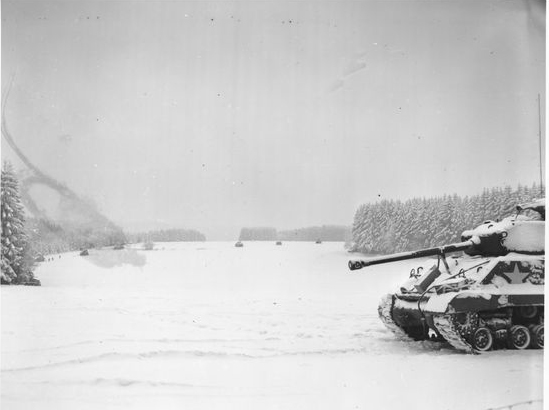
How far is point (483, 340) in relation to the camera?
3.99 meters

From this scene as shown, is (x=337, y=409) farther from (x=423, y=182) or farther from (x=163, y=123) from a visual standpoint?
(x=163, y=123)

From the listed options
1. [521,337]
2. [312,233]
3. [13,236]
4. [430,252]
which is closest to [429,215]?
[430,252]

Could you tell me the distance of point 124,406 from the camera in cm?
385

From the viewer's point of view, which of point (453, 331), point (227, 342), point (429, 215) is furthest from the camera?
point (429, 215)

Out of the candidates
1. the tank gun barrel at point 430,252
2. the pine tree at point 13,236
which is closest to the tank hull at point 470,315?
the tank gun barrel at point 430,252

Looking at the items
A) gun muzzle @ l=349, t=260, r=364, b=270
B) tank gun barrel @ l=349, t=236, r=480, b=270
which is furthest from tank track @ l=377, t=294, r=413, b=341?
gun muzzle @ l=349, t=260, r=364, b=270

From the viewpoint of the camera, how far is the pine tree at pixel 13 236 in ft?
13.9

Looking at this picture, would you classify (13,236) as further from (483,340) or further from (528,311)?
(528,311)

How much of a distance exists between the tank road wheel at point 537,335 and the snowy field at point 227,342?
76 mm

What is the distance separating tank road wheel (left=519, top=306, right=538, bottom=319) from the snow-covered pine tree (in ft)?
10.1

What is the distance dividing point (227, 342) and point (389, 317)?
3.45ft

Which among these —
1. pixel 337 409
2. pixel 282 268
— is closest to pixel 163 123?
pixel 282 268

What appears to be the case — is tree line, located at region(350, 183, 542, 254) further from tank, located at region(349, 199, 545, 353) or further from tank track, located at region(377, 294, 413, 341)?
tank track, located at region(377, 294, 413, 341)

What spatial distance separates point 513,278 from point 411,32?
5.67 ft
